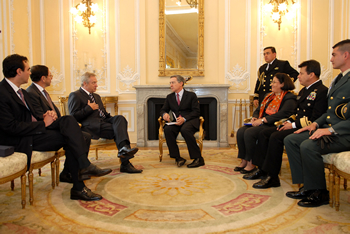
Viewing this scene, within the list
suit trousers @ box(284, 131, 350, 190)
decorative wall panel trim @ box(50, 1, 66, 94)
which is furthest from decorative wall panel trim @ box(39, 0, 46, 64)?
suit trousers @ box(284, 131, 350, 190)

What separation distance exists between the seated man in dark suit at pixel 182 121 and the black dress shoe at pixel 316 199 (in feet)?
5.43

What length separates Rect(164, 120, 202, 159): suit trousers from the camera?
12.3 ft

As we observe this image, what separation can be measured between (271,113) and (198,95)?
2387 mm

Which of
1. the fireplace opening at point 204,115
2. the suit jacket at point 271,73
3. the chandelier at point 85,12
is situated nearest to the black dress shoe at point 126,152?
the suit jacket at point 271,73

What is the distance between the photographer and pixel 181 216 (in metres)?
2.09

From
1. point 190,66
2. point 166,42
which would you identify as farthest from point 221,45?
point 166,42

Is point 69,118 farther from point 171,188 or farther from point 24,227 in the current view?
point 171,188

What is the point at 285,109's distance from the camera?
3.19 metres

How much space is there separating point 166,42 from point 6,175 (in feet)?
15.3

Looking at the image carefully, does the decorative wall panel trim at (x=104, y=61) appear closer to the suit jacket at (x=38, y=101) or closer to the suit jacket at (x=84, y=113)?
the suit jacket at (x=84, y=113)

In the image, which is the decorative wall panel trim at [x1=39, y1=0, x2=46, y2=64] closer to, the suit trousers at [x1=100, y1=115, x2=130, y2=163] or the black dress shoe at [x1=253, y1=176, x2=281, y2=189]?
the suit trousers at [x1=100, y1=115, x2=130, y2=163]

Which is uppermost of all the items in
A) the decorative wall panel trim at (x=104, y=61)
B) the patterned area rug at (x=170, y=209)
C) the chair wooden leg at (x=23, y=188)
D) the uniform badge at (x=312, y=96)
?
the decorative wall panel trim at (x=104, y=61)

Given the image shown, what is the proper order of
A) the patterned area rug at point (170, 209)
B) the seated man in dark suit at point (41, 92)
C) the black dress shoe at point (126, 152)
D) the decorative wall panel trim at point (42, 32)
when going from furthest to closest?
the decorative wall panel trim at point (42, 32) → the black dress shoe at point (126, 152) → the seated man in dark suit at point (41, 92) → the patterned area rug at point (170, 209)

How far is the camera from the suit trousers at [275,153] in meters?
2.78
